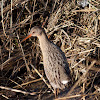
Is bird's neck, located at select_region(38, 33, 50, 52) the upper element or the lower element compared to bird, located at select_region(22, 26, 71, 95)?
upper

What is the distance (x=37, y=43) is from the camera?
3889 millimetres

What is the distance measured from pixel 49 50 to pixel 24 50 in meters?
0.85

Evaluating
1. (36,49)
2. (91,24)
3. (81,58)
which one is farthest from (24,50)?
(91,24)

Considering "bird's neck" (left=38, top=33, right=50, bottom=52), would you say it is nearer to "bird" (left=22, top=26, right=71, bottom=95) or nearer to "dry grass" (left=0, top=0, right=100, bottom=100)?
"bird" (left=22, top=26, right=71, bottom=95)

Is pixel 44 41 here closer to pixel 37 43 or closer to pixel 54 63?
pixel 54 63

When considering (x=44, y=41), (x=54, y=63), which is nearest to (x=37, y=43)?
(x=44, y=41)

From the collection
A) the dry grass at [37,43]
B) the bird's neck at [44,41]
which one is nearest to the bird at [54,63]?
the bird's neck at [44,41]

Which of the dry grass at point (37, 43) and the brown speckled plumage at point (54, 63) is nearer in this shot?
the brown speckled plumage at point (54, 63)

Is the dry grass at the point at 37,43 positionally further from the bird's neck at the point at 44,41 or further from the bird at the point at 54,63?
the bird's neck at the point at 44,41

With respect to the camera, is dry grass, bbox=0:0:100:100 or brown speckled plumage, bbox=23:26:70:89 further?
dry grass, bbox=0:0:100:100

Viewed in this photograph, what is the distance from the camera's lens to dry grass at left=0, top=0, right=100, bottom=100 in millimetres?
3445

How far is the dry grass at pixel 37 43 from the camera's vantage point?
3.45 metres

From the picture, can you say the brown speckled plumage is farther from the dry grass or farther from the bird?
the dry grass

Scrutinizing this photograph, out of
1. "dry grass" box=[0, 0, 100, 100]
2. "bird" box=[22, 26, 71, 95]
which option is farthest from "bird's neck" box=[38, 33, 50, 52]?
"dry grass" box=[0, 0, 100, 100]
